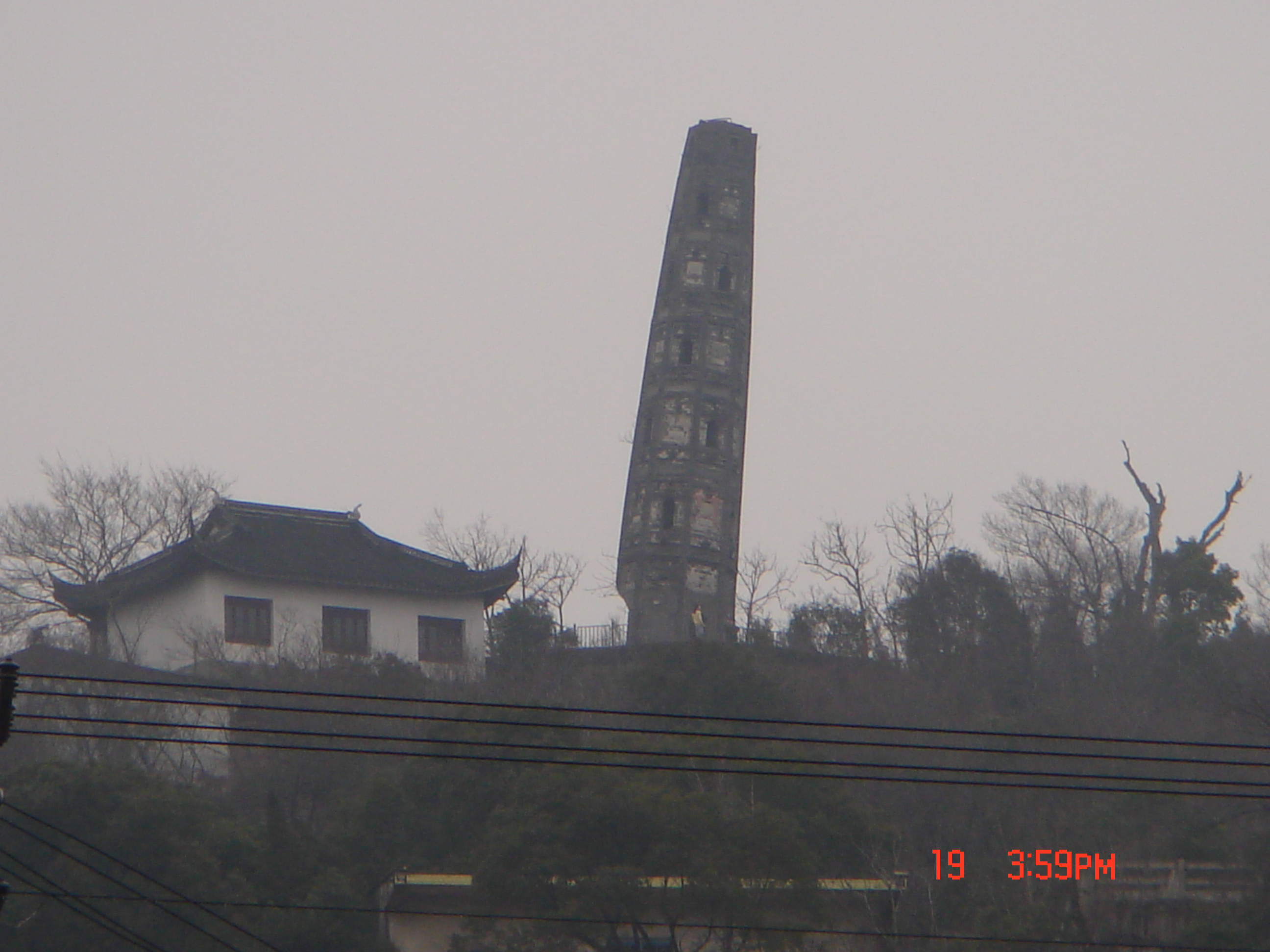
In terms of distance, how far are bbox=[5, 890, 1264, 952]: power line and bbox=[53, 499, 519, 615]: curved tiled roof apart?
1307 centimetres

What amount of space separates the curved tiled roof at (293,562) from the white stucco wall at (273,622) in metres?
0.18

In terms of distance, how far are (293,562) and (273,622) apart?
4.32 feet

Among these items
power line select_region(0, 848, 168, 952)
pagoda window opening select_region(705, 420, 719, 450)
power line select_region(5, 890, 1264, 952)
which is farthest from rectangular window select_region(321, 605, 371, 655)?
power line select_region(0, 848, 168, 952)

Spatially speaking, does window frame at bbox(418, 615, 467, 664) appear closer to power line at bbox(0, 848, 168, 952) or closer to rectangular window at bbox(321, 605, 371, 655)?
rectangular window at bbox(321, 605, 371, 655)

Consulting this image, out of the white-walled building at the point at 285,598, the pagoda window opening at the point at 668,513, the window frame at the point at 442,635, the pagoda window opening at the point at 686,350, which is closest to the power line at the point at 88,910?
the white-walled building at the point at 285,598

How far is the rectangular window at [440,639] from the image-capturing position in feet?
101

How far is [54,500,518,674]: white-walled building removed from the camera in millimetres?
29188

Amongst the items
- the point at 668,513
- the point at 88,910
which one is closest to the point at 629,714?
the point at 88,910

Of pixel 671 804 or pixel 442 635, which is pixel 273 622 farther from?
pixel 671 804

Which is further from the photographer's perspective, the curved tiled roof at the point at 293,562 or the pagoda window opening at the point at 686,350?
the pagoda window opening at the point at 686,350

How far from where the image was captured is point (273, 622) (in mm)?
29531

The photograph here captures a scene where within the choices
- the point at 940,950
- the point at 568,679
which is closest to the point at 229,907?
the point at 940,950
